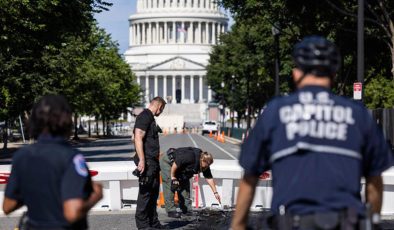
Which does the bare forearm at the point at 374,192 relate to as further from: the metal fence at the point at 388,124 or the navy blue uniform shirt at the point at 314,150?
the metal fence at the point at 388,124

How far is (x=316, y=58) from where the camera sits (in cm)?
541

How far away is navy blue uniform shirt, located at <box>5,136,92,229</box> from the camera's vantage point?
18.3 feet

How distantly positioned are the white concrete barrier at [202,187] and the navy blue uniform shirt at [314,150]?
36.9ft

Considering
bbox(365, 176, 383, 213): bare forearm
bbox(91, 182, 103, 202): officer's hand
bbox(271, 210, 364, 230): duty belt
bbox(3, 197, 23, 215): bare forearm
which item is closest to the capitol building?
bbox(3, 197, 23, 215): bare forearm

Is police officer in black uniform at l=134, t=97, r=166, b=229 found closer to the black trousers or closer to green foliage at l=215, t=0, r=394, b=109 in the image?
the black trousers

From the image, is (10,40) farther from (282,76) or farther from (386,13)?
(282,76)

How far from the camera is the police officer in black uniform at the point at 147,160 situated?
43.0 feet

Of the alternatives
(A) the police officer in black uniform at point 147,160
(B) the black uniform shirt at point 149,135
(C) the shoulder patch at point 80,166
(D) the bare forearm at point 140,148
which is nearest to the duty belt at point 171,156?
(A) the police officer in black uniform at point 147,160

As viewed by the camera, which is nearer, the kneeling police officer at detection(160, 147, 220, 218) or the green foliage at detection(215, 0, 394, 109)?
the kneeling police officer at detection(160, 147, 220, 218)

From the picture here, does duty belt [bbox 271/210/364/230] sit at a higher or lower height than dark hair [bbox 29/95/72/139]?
lower

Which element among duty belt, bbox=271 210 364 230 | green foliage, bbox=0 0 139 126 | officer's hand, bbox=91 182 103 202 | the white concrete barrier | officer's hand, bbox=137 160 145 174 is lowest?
the white concrete barrier

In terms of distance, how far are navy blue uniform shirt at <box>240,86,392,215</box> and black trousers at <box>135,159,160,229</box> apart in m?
7.88

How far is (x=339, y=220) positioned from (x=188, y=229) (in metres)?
8.96

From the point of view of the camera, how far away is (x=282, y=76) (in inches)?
2169
